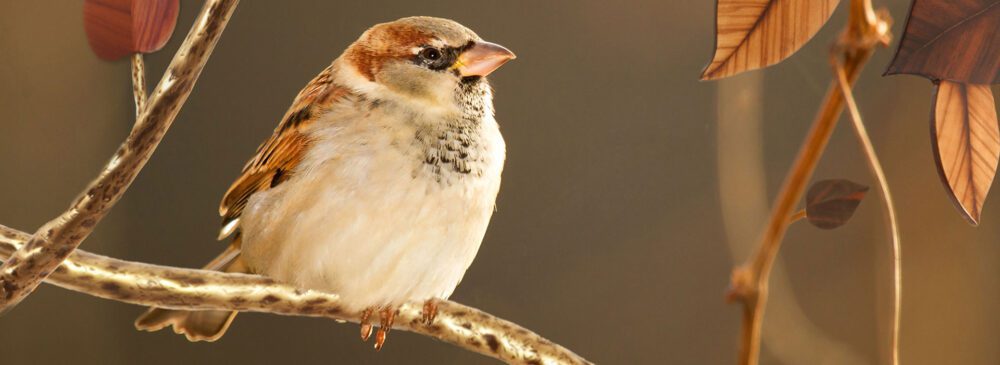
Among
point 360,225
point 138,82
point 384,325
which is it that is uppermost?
point 138,82

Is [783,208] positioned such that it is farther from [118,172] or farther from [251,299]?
[118,172]

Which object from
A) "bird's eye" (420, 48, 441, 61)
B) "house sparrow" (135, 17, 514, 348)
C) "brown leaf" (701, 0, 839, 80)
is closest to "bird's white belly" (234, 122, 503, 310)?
"house sparrow" (135, 17, 514, 348)

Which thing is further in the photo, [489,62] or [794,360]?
[794,360]

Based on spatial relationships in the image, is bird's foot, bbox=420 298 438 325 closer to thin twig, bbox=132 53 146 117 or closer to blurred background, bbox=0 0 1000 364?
blurred background, bbox=0 0 1000 364

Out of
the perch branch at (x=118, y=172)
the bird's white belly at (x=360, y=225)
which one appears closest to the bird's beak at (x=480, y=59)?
the bird's white belly at (x=360, y=225)

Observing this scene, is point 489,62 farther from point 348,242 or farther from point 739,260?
point 739,260

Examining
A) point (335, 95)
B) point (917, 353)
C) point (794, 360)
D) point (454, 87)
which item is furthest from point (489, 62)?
point (917, 353)

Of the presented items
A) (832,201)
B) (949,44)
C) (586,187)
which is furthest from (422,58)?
(949,44)
